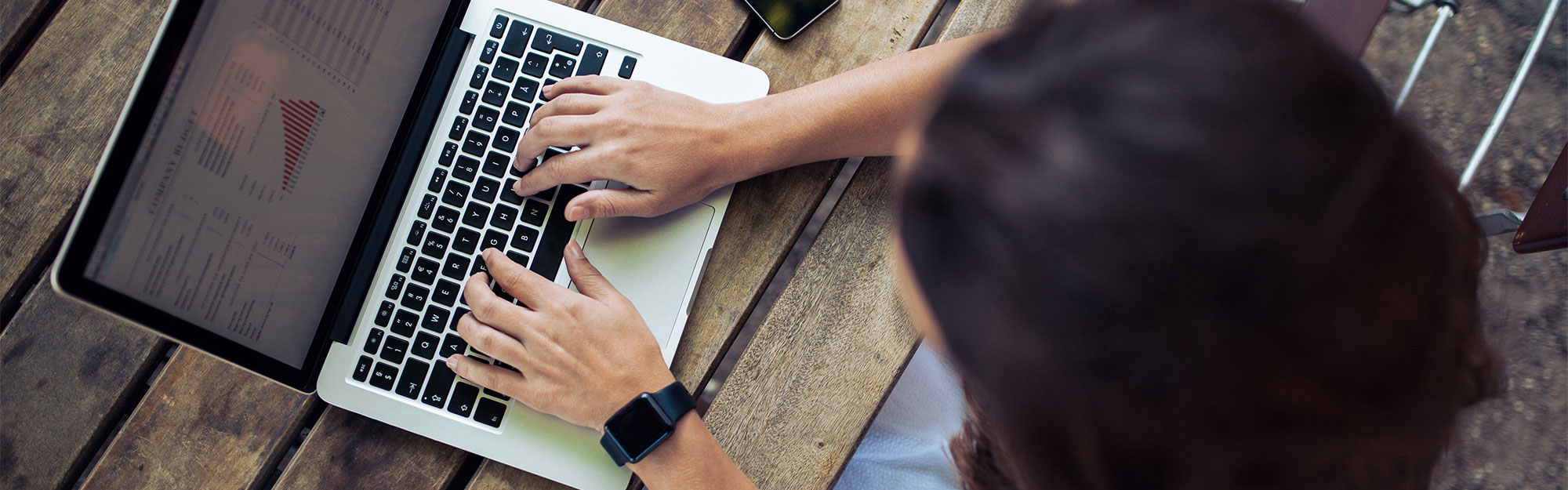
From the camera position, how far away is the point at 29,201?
2.15 feet

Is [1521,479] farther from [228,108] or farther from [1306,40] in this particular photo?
[228,108]

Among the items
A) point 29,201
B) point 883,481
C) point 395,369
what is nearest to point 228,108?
point 395,369

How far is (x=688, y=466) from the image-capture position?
609 millimetres

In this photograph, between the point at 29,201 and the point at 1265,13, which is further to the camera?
the point at 29,201

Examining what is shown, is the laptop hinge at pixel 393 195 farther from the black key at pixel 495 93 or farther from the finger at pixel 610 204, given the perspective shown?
the finger at pixel 610 204

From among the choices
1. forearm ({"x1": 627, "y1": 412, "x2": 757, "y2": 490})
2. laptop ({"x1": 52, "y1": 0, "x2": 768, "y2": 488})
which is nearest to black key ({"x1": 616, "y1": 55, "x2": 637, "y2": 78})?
laptop ({"x1": 52, "y1": 0, "x2": 768, "y2": 488})

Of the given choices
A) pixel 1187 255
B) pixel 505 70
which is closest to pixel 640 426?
pixel 505 70

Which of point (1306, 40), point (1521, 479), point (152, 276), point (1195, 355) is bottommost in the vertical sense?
point (1521, 479)

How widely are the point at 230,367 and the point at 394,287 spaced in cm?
19

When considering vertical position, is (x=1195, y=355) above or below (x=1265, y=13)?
below

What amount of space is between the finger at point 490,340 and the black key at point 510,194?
0.10 m

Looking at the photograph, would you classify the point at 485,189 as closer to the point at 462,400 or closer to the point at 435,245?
the point at 435,245

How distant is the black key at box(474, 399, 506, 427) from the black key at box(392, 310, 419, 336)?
3.4 inches

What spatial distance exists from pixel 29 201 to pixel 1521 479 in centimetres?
213
